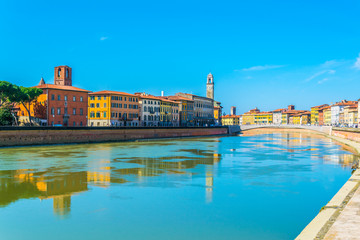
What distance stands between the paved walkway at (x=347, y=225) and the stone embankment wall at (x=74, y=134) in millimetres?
37403

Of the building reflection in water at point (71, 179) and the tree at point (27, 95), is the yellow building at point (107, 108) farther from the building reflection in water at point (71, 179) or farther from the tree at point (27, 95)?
the building reflection in water at point (71, 179)

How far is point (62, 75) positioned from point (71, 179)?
60.5m

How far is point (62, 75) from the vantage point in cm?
7544

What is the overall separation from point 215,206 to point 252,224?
2.38m

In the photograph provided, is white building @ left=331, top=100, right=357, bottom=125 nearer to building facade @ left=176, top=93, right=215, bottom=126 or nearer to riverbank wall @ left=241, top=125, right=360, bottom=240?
building facade @ left=176, top=93, right=215, bottom=126

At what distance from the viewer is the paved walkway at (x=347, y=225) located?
7.42 meters

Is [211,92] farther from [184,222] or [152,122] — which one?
[184,222]

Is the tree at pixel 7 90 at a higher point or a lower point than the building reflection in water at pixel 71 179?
higher

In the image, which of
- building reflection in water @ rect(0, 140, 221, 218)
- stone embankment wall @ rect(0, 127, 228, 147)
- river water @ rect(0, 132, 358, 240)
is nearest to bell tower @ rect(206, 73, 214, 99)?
stone embankment wall @ rect(0, 127, 228, 147)

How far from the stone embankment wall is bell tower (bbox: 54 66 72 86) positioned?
25426mm

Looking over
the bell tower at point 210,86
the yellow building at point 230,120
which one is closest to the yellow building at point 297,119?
the yellow building at point 230,120

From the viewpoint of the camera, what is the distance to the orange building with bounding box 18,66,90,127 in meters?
55.8

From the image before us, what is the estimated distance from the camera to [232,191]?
16.4m

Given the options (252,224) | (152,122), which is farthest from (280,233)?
(152,122)
